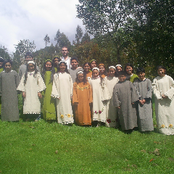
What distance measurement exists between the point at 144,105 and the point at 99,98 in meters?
1.33

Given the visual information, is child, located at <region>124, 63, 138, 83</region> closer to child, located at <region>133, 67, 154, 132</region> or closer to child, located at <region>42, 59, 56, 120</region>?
child, located at <region>133, 67, 154, 132</region>

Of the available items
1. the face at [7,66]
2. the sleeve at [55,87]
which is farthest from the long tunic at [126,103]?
the face at [7,66]

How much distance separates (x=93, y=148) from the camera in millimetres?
4293

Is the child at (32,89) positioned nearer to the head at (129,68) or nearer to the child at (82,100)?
the child at (82,100)

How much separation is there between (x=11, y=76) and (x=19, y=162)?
10.9 ft

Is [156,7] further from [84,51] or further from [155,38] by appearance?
[84,51]

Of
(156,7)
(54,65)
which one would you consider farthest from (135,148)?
(156,7)

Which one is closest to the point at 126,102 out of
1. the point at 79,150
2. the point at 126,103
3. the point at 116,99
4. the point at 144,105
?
the point at 126,103

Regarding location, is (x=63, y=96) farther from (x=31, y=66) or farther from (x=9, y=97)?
(x=9, y=97)

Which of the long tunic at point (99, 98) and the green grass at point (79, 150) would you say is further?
the long tunic at point (99, 98)

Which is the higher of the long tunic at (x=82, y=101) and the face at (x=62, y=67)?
the face at (x=62, y=67)

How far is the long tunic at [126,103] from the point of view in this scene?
5335 millimetres

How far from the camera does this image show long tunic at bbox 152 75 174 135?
5.37 meters

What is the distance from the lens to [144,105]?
5402mm
